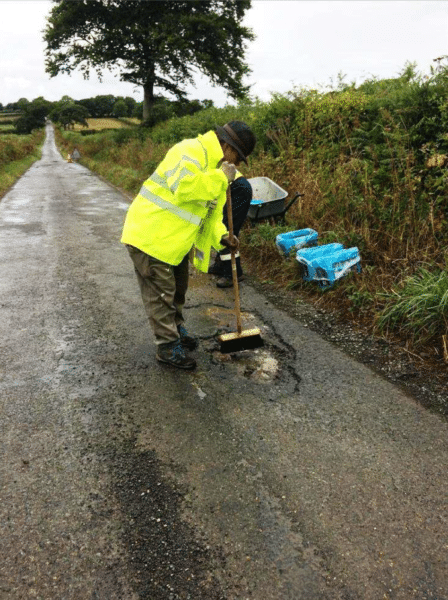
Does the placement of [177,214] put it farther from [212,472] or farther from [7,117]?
[7,117]

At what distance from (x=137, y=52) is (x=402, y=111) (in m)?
24.4

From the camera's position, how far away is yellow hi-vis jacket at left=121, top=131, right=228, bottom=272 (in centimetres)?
309

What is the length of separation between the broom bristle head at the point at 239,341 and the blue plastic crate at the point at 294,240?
6.67 feet

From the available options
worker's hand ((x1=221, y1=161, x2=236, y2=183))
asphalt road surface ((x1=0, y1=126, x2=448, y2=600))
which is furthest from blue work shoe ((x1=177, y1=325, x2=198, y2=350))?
worker's hand ((x1=221, y1=161, x2=236, y2=183))

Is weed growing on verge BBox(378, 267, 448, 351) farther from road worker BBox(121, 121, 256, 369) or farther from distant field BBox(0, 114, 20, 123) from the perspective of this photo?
distant field BBox(0, 114, 20, 123)

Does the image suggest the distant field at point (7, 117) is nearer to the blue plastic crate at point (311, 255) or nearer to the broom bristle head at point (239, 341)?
the blue plastic crate at point (311, 255)

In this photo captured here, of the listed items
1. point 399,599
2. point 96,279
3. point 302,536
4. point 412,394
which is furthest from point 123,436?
point 96,279

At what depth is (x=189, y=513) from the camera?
2250 millimetres

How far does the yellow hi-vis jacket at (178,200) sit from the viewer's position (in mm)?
3090

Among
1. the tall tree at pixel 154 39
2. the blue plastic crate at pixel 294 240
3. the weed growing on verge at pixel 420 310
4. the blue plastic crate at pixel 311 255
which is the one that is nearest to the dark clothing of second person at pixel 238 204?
the blue plastic crate at pixel 294 240

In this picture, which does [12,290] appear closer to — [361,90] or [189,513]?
[189,513]

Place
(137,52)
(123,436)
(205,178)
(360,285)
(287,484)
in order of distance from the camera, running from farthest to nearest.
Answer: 1. (137,52)
2. (360,285)
3. (205,178)
4. (123,436)
5. (287,484)

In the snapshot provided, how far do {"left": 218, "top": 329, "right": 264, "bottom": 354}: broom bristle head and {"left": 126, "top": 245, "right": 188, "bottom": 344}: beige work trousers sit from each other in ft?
1.42

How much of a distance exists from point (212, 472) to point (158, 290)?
60.8 inches
